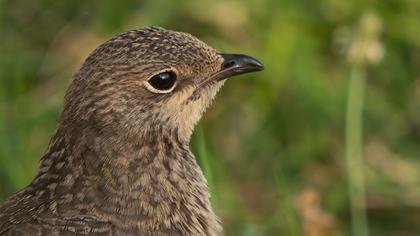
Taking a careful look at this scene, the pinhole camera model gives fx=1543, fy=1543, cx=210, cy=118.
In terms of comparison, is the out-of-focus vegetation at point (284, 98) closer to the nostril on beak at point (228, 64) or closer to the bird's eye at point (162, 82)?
the nostril on beak at point (228, 64)

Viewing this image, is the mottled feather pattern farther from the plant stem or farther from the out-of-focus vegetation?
the out-of-focus vegetation

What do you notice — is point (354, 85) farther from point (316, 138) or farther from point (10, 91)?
point (10, 91)

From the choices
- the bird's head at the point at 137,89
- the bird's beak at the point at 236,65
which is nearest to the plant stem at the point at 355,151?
the bird's beak at the point at 236,65

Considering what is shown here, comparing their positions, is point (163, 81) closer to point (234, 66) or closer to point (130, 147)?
point (130, 147)

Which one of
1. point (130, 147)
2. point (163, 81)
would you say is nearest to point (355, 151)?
point (163, 81)

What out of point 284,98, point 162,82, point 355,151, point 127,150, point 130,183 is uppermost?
point 284,98

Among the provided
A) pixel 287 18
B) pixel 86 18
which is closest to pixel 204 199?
pixel 287 18
